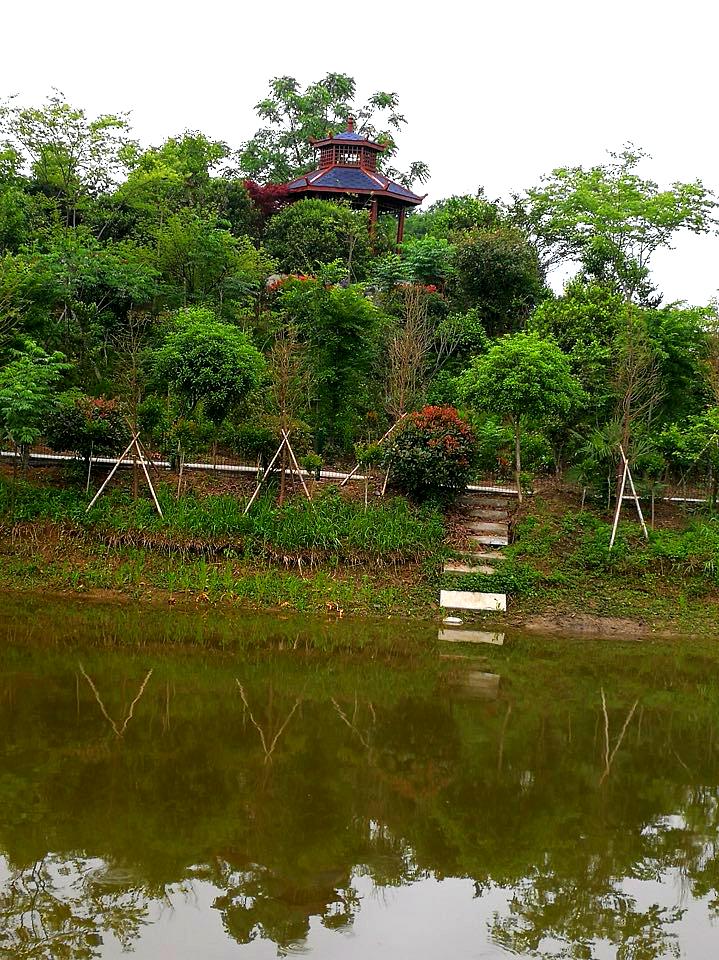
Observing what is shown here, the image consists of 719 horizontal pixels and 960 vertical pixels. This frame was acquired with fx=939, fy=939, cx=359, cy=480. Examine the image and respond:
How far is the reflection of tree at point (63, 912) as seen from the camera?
523cm

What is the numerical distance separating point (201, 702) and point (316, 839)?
3156 mm

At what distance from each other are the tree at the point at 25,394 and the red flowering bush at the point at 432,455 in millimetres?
5123

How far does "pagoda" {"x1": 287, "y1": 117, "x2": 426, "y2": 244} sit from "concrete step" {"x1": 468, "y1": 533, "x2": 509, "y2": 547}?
1588 cm

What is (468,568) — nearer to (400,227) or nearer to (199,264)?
(199,264)

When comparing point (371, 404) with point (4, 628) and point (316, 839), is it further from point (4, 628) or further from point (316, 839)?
point (316, 839)

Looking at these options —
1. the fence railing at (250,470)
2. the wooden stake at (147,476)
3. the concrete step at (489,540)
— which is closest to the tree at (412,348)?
the fence railing at (250,470)

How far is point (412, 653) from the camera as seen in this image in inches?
455

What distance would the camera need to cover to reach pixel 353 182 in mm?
29125

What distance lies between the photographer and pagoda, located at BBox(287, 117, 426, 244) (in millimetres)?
28625

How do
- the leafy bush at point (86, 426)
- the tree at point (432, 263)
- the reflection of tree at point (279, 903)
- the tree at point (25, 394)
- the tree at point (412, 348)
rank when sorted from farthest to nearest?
1. the tree at point (432, 263)
2. the tree at point (412, 348)
3. the leafy bush at point (86, 426)
4. the tree at point (25, 394)
5. the reflection of tree at point (279, 903)

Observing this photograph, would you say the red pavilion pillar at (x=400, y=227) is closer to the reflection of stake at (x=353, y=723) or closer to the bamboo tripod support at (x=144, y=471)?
the bamboo tripod support at (x=144, y=471)

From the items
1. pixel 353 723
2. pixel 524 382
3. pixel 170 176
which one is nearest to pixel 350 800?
pixel 353 723

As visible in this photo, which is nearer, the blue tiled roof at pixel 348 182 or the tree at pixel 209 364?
the tree at pixel 209 364

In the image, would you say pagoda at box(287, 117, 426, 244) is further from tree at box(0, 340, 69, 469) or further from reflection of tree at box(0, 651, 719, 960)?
reflection of tree at box(0, 651, 719, 960)
